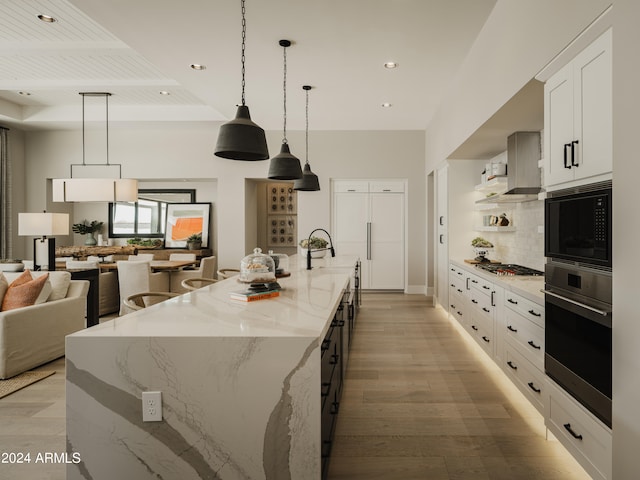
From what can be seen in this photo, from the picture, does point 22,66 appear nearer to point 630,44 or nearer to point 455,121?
point 455,121

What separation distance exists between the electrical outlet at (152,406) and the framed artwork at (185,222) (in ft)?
22.3

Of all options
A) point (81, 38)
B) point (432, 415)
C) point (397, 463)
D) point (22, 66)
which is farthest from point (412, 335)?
point (22, 66)

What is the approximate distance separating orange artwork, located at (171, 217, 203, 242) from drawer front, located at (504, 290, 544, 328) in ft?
21.3

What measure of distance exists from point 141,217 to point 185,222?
964 millimetres

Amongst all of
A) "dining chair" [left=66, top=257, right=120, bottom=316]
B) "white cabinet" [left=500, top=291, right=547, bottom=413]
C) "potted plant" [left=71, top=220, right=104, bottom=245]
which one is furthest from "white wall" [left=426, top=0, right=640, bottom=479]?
"potted plant" [left=71, top=220, right=104, bottom=245]

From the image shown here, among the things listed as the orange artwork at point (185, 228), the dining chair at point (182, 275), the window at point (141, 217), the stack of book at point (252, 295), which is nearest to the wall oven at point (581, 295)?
the stack of book at point (252, 295)

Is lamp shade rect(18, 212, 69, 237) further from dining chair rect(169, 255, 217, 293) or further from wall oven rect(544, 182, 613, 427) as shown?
wall oven rect(544, 182, 613, 427)

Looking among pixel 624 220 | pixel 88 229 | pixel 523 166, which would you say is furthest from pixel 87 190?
pixel 624 220

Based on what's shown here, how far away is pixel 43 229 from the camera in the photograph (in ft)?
15.9

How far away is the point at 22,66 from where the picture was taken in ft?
16.9

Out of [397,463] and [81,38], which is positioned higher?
[81,38]

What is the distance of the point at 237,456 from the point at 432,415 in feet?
5.31

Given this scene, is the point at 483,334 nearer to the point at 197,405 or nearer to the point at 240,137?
the point at 240,137

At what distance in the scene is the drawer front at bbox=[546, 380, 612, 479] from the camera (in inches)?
67.3
